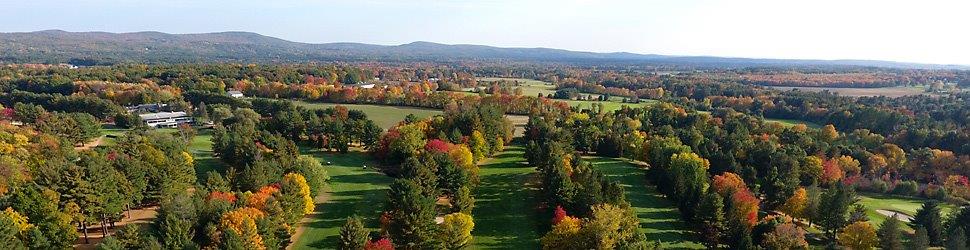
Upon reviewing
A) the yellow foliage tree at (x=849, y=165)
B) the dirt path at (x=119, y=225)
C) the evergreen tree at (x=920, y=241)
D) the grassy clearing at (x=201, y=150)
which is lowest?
the dirt path at (x=119, y=225)

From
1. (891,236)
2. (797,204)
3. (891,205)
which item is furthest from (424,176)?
(891,205)

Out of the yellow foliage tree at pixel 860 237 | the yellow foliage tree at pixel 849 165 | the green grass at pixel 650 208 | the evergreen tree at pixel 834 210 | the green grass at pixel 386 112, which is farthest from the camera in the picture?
the green grass at pixel 386 112

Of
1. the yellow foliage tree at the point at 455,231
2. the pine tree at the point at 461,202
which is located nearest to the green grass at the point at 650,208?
the pine tree at the point at 461,202

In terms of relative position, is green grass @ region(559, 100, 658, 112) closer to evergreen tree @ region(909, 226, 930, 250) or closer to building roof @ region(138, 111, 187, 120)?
building roof @ region(138, 111, 187, 120)

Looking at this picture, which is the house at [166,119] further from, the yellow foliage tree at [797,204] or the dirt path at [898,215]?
the dirt path at [898,215]

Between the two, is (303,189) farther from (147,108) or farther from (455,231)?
(147,108)

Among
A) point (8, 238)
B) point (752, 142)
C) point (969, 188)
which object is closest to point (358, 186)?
point (8, 238)
